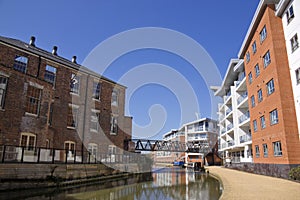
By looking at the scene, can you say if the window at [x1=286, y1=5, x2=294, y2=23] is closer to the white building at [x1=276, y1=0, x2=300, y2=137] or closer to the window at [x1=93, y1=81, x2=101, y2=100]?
the white building at [x1=276, y1=0, x2=300, y2=137]

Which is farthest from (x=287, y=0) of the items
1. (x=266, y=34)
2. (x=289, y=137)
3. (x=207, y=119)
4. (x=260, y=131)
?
(x=207, y=119)

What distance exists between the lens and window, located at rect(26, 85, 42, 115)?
1648cm

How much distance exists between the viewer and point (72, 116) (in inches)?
866

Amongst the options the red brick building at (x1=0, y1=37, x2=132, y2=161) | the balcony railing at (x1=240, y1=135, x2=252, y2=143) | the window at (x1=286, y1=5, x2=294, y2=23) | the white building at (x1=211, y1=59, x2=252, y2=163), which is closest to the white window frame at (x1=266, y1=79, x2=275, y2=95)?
the window at (x1=286, y1=5, x2=294, y2=23)

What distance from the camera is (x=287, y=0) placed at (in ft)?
59.7

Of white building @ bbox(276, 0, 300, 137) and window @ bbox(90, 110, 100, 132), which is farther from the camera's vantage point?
window @ bbox(90, 110, 100, 132)

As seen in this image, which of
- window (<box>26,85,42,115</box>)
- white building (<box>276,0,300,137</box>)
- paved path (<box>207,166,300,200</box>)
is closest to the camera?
paved path (<box>207,166,300,200</box>)

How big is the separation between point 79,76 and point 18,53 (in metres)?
6.15

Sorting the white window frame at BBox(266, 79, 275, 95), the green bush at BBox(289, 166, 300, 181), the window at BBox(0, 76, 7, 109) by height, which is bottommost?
the green bush at BBox(289, 166, 300, 181)

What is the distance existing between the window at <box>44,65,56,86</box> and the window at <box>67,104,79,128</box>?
2906 mm

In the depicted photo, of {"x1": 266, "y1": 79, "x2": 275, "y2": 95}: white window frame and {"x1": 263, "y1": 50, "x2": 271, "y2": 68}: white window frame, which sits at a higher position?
{"x1": 263, "y1": 50, "x2": 271, "y2": 68}: white window frame

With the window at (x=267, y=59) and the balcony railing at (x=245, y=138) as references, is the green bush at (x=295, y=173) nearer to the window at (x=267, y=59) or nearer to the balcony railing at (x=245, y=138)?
the window at (x=267, y=59)

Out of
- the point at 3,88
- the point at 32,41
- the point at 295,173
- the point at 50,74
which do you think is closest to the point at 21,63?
the point at 50,74

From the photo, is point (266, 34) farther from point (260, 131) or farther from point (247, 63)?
point (260, 131)
